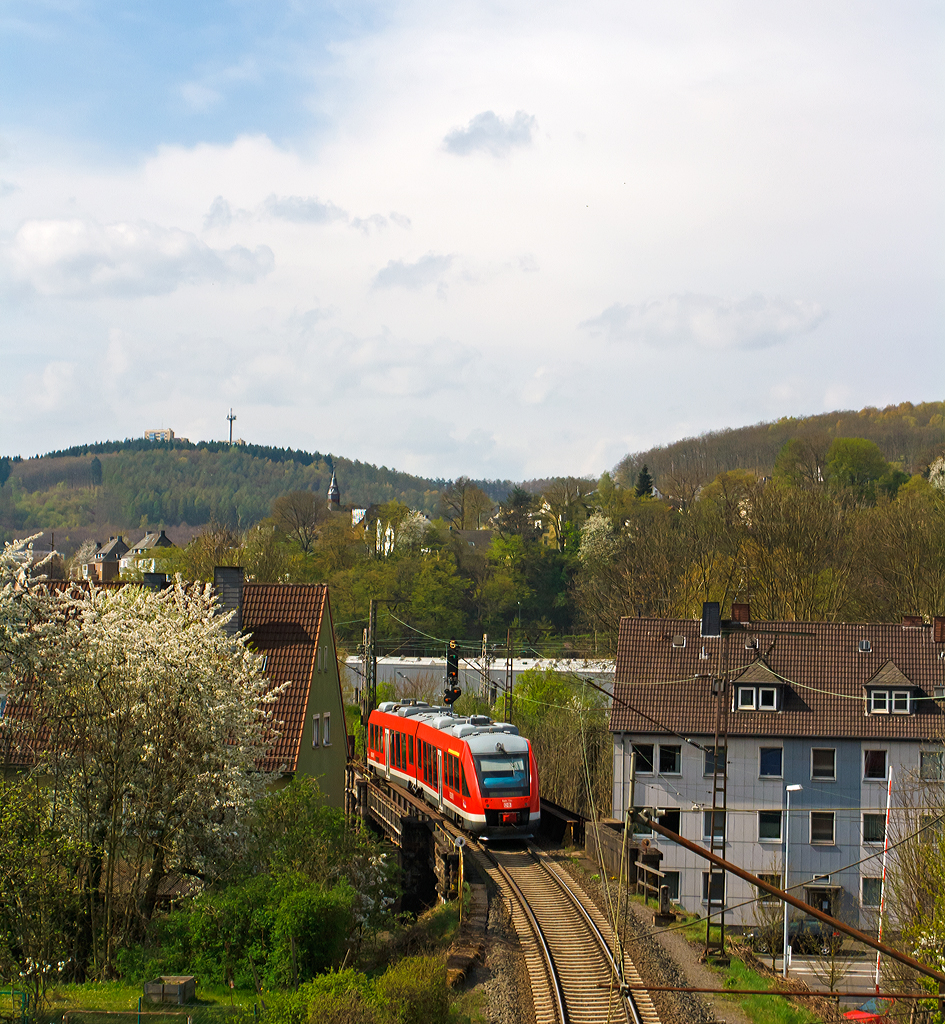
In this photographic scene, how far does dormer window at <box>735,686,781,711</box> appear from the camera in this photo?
37.7 meters

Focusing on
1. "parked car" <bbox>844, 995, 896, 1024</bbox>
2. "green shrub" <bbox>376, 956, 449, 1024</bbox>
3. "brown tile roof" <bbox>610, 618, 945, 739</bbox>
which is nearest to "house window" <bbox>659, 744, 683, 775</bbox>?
"brown tile roof" <bbox>610, 618, 945, 739</bbox>

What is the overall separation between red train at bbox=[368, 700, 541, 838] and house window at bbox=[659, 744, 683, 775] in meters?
9.85

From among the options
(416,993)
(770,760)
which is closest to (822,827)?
(770,760)

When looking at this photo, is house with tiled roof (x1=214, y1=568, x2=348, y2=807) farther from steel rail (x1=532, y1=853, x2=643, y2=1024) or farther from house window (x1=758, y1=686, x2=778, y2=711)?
house window (x1=758, y1=686, x2=778, y2=711)

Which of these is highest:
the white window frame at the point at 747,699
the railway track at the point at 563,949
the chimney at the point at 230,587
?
the chimney at the point at 230,587

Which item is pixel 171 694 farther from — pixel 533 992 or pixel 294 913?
pixel 533 992

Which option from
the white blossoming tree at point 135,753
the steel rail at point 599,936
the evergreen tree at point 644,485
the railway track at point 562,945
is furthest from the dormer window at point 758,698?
the evergreen tree at point 644,485

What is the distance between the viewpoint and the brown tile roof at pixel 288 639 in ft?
88.6

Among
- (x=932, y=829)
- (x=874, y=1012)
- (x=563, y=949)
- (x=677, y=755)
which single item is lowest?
(x=874, y=1012)

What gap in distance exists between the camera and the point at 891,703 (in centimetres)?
3706

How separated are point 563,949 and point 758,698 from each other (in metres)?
20.5

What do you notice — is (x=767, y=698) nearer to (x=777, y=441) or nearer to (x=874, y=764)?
(x=874, y=764)

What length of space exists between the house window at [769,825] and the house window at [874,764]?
3.36m

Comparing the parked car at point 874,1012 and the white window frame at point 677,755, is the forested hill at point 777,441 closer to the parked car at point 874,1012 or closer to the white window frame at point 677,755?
the white window frame at point 677,755
